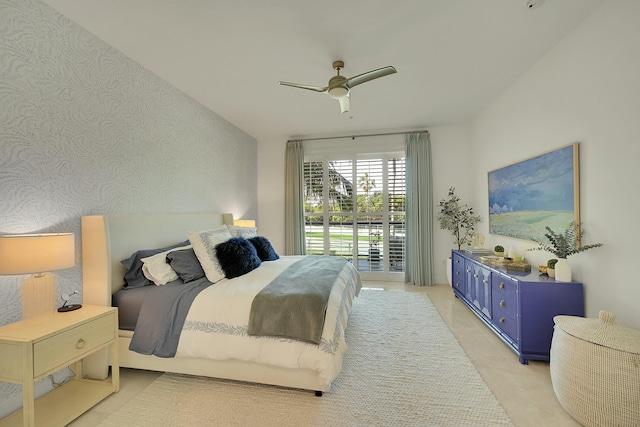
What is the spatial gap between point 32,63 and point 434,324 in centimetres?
426

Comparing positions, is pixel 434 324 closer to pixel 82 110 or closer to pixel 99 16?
pixel 82 110

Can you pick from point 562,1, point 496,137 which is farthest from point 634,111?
point 496,137

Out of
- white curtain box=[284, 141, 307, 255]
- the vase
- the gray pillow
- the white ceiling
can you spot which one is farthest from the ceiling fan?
white curtain box=[284, 141, 307, 255]

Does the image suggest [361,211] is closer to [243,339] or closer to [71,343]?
[243,339]

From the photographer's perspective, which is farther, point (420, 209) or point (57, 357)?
point (420, 209)

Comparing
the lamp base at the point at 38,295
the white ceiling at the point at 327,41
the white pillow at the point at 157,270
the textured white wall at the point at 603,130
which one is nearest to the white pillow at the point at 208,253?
the white pillow at the point at 157,270

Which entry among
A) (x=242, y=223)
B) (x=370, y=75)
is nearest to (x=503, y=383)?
(x=370, y=75)

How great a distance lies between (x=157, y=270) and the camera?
2389mm

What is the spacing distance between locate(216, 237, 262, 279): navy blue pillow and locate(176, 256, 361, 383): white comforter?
34 cm

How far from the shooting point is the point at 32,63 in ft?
6.15

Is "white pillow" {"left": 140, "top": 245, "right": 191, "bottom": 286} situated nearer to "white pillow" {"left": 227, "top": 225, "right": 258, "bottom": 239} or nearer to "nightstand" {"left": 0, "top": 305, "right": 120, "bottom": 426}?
"nightstand" {"left": 0, "top": 305, "right": 120, "bottom": 426}

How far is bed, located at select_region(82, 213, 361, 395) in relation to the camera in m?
1.86

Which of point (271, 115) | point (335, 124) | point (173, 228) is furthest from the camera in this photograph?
point (335, 124)

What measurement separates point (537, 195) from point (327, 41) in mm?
2575
